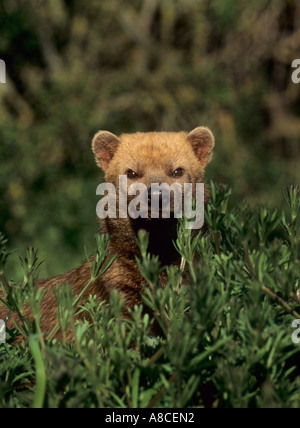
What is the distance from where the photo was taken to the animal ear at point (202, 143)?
4.61 meters

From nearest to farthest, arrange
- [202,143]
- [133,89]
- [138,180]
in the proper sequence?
[138,180] → [202,143] → [133,89]

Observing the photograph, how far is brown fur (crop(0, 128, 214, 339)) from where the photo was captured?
3.78 metres

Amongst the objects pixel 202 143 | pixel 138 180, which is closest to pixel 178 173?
pixel 138 180

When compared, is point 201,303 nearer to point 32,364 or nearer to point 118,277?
point 32,364

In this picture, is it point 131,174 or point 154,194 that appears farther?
point 131,174

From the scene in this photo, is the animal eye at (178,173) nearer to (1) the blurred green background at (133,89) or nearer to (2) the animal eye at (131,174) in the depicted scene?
(2) the animal eye at (131,174)

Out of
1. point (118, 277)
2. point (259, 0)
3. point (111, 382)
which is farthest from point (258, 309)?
point (259, 0)

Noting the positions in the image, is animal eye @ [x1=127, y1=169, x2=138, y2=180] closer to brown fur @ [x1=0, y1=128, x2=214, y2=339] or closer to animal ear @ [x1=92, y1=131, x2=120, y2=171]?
brown fur @ [x1=0, y1=128, x2=214, y2=339]

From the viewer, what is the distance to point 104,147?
4715mm

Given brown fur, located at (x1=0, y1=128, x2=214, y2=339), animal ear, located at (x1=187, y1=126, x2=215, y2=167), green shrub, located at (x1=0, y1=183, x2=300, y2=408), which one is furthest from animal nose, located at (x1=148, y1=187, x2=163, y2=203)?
green shrub, located at (x1=0, y1=183, x2=300, y2=408)

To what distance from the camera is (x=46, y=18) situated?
9.88 m

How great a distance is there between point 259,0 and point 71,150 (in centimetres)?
323

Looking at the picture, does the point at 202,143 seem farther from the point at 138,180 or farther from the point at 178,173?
the point at 138,180

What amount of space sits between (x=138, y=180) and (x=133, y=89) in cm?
592
